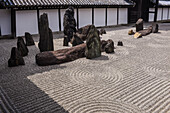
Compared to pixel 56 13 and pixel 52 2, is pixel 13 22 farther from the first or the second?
pixel 56 13

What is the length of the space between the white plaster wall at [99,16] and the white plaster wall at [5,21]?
8.90 m

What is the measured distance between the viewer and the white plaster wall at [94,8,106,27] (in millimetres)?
19788

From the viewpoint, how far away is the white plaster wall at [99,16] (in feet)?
64.9

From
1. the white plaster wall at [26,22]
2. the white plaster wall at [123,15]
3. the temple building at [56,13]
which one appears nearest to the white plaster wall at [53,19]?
the temple building at [56,13]

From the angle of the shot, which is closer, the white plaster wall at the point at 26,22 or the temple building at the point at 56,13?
the temple building at the point at 56,13

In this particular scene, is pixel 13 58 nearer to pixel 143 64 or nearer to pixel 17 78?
pixel 17 78

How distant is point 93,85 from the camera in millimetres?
5945

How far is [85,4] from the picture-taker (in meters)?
17.8

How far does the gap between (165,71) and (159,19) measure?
78.7 ft

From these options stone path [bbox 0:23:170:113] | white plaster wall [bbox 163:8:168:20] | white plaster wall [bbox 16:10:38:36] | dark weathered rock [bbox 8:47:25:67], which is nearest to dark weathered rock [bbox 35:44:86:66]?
stone path [bbox 0:23:170:113]

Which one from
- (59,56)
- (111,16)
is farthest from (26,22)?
(111,16)

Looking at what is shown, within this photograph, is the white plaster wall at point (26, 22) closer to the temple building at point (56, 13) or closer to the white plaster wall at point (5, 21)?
the temple building at point (56, 13)

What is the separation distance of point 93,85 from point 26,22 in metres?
11.2

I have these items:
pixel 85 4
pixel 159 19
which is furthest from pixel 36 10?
pixel 159 19
